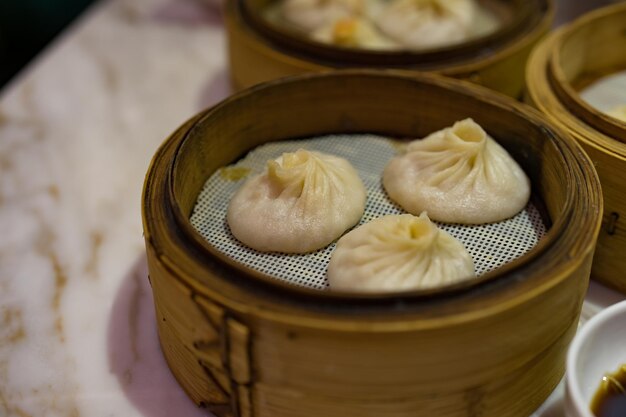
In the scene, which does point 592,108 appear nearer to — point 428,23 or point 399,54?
point 399,54

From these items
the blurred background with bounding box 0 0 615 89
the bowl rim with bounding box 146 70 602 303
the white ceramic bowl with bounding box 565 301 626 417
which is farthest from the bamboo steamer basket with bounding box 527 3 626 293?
the blurred background with bounding box 0 0 615 89

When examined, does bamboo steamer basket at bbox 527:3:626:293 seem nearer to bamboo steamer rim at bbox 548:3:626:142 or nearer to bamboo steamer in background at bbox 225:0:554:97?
bamboo steamer rim at bbox 548:3:626:142

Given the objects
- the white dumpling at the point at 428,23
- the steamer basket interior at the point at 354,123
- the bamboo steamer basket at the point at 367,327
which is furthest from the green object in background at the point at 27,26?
the bamboo steamer basket at the point at 367,327

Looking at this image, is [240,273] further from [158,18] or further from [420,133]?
[158,18]

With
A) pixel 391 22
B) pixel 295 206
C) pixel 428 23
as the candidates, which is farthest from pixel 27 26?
pixel 295 206

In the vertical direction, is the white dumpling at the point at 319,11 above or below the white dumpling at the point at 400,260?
below

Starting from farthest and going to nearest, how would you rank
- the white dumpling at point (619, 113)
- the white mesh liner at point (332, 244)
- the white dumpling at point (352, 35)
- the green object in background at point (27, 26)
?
the green object in background at point (27, 26) → the white dumpling at point (352, 35) → the white dumpling at point (619, 113) → the white mesh liner at point (332, 244)

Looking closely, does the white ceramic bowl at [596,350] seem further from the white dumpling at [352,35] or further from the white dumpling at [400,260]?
the white dumpling at [352,35]
